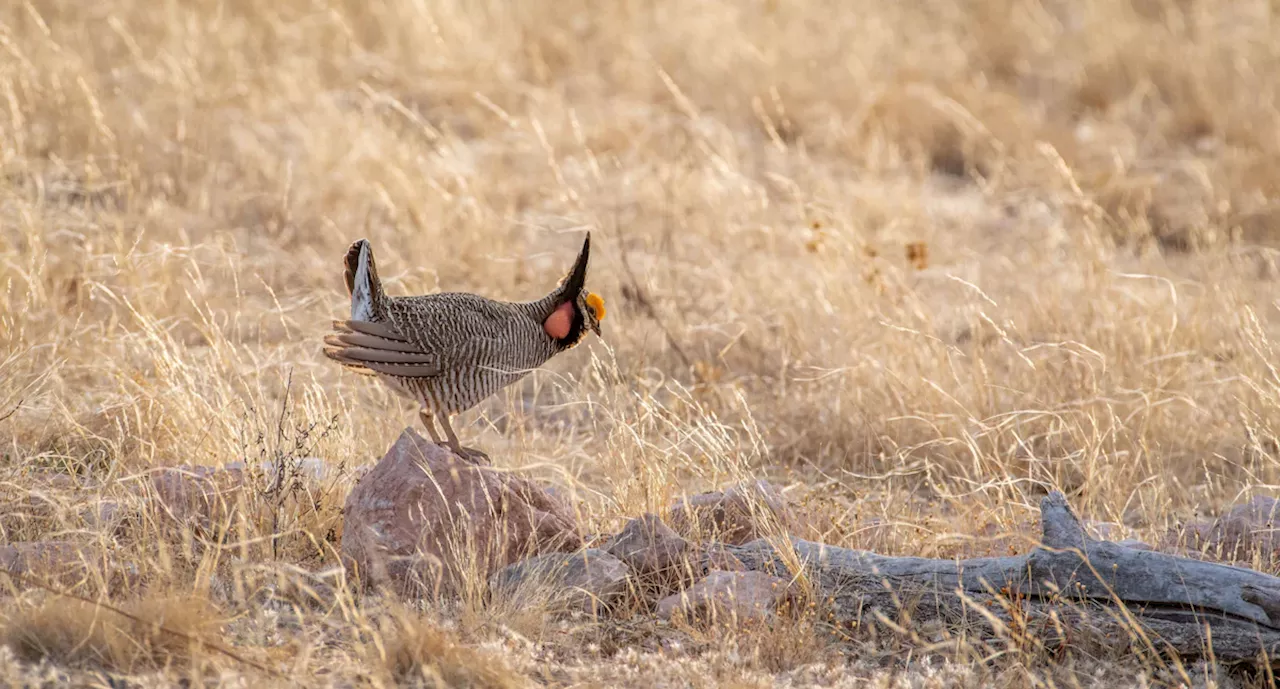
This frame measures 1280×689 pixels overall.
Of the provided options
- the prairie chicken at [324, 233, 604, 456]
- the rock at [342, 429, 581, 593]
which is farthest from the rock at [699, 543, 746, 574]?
the prairie chicken at [324, 233, 604, 456]

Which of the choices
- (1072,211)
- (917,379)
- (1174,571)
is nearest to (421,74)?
(1072,211)

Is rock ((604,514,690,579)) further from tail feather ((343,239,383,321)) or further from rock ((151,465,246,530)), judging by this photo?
tail feather ((343,239,383,321))

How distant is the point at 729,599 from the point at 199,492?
5.21 feet

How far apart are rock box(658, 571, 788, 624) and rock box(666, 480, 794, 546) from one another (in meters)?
0.28

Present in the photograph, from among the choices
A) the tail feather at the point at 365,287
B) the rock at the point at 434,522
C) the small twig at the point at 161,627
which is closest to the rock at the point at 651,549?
the rock at the point at 434,522

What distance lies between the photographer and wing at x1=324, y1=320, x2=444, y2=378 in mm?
4395

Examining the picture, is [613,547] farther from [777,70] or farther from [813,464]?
[777,70]

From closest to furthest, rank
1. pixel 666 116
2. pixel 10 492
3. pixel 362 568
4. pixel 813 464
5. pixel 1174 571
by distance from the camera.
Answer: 1. pixel 1174 571
2. pixel 362 568
3. pixel 10 492
4. pixel 813 464
5. pixel 666 116

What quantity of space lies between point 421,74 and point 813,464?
5518 millimetres

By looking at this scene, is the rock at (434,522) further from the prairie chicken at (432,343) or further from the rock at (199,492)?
the prairie chicken at (432,343)

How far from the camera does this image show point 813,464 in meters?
5.50

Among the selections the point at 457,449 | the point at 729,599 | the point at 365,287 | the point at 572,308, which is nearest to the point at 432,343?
the point at 365,287

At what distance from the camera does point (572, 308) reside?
16.9ft

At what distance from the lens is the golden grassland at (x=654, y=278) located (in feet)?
11.3
